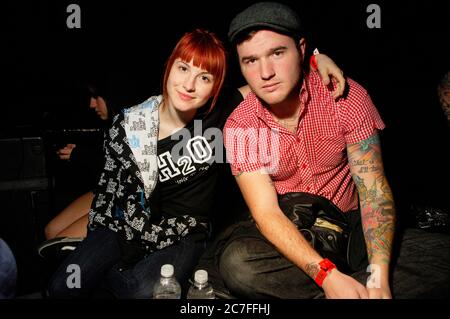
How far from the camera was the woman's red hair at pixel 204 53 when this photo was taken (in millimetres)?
1982

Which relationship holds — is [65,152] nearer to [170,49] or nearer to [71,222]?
[71,222]

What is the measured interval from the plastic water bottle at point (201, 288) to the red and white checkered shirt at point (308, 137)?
55 cm

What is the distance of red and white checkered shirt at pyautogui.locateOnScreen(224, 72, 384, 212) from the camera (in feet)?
6.20

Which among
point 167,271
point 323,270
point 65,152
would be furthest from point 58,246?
point 323,270

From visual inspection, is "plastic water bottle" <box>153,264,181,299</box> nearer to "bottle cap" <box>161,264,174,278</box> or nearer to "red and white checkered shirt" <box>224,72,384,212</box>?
"bottle cap" <box>161,264,174,278</box>

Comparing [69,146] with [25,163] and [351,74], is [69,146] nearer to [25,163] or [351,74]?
[25,163]

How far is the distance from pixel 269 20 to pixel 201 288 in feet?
4.38

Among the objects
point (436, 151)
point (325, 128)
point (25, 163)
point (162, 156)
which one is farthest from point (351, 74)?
point (25, 163)

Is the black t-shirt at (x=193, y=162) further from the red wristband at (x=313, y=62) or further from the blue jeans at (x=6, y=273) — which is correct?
the blue jeans at (x=6, y=273)

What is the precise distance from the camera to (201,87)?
2.02 m

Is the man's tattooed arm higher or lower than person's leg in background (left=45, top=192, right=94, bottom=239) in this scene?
higher

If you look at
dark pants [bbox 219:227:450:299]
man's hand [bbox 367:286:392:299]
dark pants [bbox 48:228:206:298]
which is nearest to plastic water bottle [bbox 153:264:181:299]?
dark pants [bbox 48:228:206:298]

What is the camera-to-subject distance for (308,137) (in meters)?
1.94

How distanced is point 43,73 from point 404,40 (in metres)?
3.13
